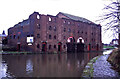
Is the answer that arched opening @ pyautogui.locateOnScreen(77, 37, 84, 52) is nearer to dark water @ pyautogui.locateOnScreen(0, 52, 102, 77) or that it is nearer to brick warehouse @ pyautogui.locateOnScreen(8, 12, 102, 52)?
brick warehouse @ pyautogui.locateOnScreen(8, 12, 102, 52)

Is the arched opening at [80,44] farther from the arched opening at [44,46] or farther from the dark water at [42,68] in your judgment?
the dark water at [42,68]

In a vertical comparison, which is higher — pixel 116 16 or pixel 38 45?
pixel 116 16

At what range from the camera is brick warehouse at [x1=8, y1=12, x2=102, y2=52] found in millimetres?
32281

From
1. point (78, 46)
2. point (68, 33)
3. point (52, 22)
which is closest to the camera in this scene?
point (52, 22)

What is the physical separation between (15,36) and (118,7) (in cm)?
3517

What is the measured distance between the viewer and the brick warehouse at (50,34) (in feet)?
106

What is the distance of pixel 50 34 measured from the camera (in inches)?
1340

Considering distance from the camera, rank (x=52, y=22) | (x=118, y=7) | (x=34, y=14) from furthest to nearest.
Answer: (x=52, y=22), (x=34, y=14), (x=118, y=7)

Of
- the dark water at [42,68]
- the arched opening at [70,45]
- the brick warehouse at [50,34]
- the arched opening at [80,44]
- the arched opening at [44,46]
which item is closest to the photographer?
the dark water at [42,68]

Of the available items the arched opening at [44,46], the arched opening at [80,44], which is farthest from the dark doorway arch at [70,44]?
the arched opening at [44,46]

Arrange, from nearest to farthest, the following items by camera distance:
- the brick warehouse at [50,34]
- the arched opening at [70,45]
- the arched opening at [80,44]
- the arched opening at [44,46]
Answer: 1. the brick warehouse at [50,34]
2. the arched opening at [44,46]
3. the arched opening at [70,45]
4. the arched opening at [80,44]

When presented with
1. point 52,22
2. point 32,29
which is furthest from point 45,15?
point 32,29

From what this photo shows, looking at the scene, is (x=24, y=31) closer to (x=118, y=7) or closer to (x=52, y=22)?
(x=52, y=22)

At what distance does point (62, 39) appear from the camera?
35531 millimetres
